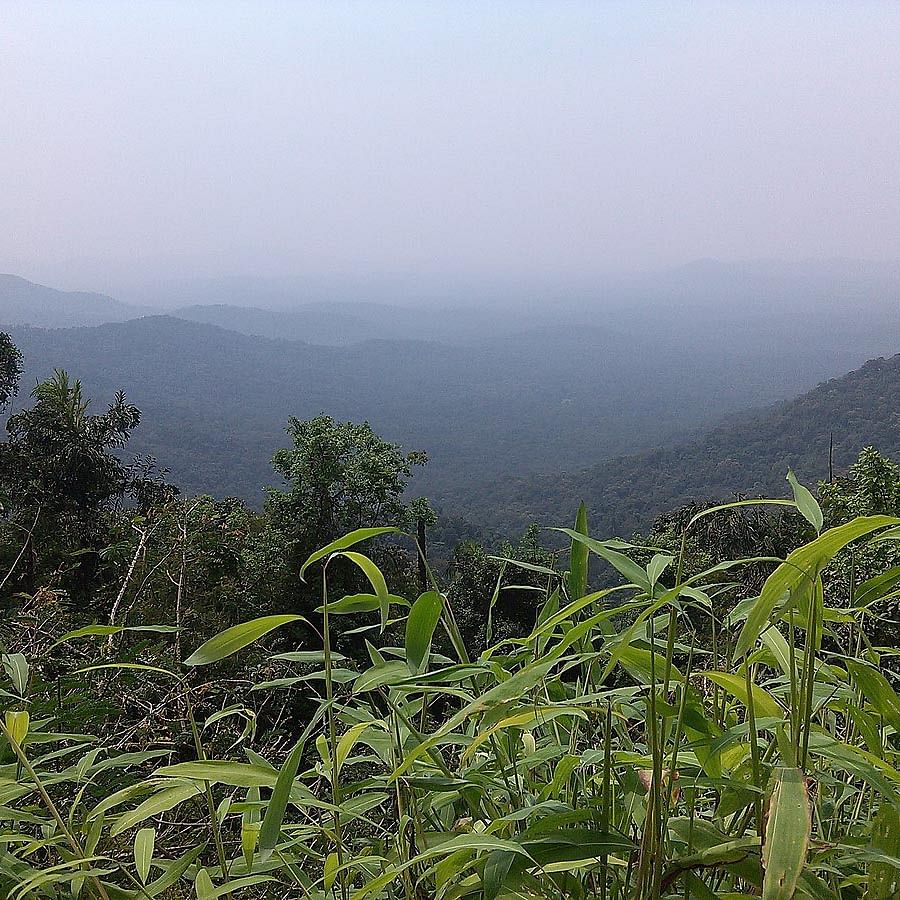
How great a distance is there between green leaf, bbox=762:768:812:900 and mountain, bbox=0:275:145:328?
111040mm

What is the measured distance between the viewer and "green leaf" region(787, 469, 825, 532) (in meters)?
0.32

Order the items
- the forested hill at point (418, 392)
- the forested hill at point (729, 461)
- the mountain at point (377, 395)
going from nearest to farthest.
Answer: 1. the forested hill at point (729, 461)
2. the mountain at point (377, 395)
3. the forested hill at point (418, 392)

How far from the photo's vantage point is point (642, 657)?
0.35m

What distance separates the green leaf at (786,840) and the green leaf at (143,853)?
0.89 feet

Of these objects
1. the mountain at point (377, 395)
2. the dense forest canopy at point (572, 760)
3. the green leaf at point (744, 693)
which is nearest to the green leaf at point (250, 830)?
the dense forest canopy at point (572, 760)

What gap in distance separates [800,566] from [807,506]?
0.09 m

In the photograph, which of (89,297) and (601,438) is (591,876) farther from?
(89,297)

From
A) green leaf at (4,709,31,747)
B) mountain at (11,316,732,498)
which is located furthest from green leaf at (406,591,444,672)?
mountain at (11,316,732,498)

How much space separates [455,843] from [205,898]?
12 centimetres

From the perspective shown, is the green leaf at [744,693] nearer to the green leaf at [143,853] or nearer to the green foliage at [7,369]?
the green leaf at [143,853]

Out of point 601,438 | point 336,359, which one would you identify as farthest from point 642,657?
point 336,359

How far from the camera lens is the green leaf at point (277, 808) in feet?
0.86

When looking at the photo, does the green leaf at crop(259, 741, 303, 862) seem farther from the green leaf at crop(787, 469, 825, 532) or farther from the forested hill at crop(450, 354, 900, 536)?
the forested hill at crop(450, 354, 900, 536)

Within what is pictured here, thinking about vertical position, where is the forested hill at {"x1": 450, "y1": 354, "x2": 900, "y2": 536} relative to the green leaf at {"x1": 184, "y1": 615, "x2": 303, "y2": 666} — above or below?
below
